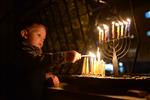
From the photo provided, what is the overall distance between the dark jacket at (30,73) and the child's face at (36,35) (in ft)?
0.87

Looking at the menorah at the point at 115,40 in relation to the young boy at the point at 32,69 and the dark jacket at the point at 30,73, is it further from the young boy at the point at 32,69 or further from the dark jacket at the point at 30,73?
the dark jacket at the point at 30,73

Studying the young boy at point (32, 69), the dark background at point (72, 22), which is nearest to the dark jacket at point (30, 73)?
the young boy at point (32, 69)

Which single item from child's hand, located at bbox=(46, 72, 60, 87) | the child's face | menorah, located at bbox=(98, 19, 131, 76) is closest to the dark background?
menorah, located at bbox=(98, 19, 131, 76)

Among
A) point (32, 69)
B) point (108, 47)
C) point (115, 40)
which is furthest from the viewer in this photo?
point (108, 47)

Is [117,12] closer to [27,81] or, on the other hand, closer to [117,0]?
[117,0]

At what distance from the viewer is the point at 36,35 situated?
3686mm

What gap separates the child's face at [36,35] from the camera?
11.9ft

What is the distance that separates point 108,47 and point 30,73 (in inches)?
70.3

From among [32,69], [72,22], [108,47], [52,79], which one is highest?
[72,22]

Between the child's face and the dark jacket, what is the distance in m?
0.27

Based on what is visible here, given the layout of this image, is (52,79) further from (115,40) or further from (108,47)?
(108,47)

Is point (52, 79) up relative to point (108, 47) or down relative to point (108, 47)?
down

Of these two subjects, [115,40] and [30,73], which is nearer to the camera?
[30,73]

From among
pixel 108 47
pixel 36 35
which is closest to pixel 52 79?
pixel 36 35
